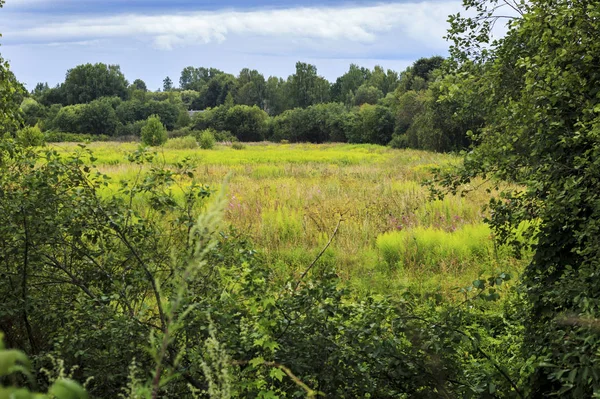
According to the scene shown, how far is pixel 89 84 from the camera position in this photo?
106 m

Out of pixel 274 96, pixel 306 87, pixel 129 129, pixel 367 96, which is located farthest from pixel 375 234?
pixel 274 96

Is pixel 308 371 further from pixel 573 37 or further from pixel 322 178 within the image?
pixel 322 178

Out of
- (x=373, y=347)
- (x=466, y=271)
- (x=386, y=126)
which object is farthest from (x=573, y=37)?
(x=386, y=126)

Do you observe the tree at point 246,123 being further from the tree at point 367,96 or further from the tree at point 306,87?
the tree at point 306,87

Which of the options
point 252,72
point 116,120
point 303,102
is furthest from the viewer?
point 252,72

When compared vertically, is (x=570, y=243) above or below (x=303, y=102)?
below

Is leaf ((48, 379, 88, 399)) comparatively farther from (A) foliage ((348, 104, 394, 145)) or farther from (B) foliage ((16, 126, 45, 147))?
(A) foliage ((348, 104, 394, 145))

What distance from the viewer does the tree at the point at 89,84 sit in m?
103

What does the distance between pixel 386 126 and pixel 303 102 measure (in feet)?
143

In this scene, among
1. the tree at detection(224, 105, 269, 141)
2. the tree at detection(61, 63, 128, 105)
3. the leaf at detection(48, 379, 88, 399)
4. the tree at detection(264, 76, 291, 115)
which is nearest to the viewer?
the leaf at detection(48, 379, 88, 399)

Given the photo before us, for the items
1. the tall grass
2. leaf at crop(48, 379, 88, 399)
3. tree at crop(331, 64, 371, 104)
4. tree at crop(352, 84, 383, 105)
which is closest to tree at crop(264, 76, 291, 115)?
tree at crop(331, 64, 371, 104)

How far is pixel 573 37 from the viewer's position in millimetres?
3270

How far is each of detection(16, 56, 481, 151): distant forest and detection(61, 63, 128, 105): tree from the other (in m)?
0.20

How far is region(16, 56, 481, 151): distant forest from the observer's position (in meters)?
38.8
